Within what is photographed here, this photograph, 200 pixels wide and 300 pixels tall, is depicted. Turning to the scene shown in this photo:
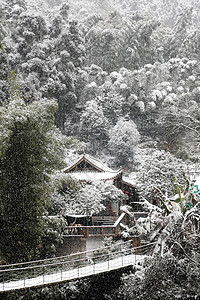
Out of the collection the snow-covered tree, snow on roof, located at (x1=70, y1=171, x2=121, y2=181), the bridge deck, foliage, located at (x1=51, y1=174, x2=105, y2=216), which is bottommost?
the bridge deck

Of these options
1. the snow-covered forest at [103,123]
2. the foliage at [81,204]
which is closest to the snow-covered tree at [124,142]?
the snow-covered forest at [103,123]

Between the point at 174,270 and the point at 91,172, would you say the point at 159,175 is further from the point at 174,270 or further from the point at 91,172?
the point at 174,270

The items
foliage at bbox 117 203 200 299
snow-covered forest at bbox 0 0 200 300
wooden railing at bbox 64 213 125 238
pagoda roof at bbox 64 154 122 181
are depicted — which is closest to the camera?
foliage at bbox 117 203 200 299

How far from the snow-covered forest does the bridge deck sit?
386 mm

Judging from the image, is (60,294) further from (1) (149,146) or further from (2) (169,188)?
(1) (149,146)

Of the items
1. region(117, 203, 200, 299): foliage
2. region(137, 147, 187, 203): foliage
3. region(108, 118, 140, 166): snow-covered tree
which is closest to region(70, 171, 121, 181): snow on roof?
region(137, 147, 187, 203): foliage

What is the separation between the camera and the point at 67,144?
8797 mm

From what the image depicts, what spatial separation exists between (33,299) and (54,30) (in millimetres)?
22674

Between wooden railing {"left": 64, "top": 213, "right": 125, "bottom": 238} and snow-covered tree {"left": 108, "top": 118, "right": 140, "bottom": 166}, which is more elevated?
snow-covered tree {"left": 108, "top": 118, "right": 140, "bottom": 166}

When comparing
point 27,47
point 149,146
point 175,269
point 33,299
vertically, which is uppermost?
point 27,47

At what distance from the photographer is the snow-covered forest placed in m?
7.06

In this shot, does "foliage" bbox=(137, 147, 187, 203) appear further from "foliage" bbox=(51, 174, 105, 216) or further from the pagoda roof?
"foliage" bbox=(51, 174, 105, 216)

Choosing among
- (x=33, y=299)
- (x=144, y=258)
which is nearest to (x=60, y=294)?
(x=33, y=299)

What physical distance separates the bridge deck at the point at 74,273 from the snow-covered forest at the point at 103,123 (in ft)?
1.27
